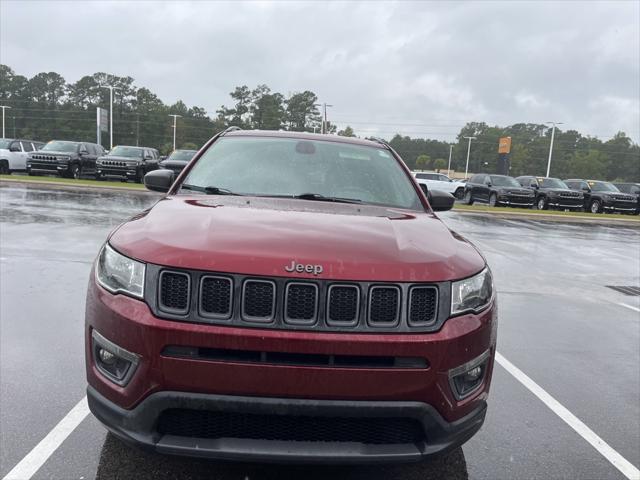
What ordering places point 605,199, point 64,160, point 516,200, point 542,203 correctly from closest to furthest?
Result: point 64,160, point 516,200, point 605,199, point 542,203

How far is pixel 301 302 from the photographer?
2.11m

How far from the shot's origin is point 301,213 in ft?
9.02

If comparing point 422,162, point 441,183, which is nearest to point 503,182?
point 441,183

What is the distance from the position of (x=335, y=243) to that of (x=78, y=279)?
510cm

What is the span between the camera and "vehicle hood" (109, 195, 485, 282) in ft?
6.99

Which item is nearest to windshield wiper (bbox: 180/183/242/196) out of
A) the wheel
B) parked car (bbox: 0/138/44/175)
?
parked car (bbox: 0/138/44/175)

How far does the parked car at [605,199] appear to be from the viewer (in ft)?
90.9

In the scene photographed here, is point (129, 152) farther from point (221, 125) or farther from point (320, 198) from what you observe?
point (221, 125)

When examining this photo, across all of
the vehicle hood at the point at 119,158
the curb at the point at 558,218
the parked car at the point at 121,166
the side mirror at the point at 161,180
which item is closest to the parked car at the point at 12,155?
the parked car at the point at 121,166

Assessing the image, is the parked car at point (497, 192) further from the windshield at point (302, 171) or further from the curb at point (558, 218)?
the windshield at point (302, 171)

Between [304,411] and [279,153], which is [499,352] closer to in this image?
[279,153]

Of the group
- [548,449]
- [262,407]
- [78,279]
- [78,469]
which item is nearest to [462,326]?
[262,407]

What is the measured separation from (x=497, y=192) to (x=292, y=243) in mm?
25963

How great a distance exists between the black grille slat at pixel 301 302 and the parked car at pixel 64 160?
24764 mm
